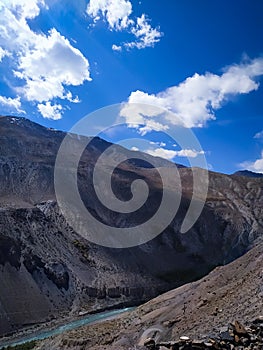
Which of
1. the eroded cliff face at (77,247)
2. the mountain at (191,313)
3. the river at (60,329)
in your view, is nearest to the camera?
the mountain at (191,313)

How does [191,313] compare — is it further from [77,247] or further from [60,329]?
[77,247]

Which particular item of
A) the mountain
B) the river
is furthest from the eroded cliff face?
the mountain

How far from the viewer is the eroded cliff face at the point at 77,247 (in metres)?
58.4

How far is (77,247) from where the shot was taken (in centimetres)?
7581

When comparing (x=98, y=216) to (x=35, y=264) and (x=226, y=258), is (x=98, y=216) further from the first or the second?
(x=226, y=258)

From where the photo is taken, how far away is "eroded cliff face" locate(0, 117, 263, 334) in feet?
192

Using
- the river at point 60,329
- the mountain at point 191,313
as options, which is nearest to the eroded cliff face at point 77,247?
the river at point 60,329

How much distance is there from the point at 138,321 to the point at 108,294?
127ft

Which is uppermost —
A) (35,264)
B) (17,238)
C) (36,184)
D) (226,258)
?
(36,184)

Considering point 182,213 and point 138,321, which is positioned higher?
point 182,213

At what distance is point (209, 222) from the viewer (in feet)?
379

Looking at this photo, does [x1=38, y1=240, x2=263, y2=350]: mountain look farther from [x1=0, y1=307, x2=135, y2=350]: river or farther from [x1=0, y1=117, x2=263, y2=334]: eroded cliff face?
[x1=0, y1=117, x2=263, y2=334]: eroded cliff face

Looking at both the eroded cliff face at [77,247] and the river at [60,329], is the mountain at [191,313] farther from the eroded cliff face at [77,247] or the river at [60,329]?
the eroded cliff face at [77,247]

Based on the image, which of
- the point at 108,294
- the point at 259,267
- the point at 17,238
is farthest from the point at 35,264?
the point at 259,267
